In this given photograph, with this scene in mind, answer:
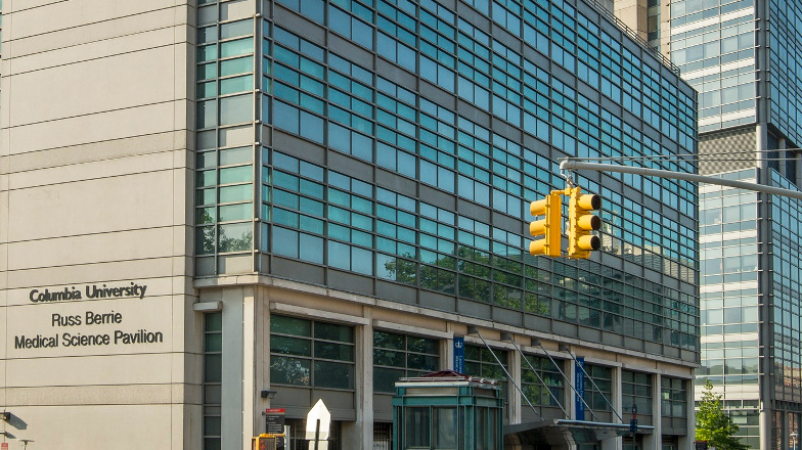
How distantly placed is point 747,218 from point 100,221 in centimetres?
7528

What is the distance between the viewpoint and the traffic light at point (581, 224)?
1922 centimetres

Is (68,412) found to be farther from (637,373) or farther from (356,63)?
(637,373)

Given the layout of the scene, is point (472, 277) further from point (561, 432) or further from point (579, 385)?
point (579, 385)

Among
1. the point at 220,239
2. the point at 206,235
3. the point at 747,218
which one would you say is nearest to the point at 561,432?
the point at 220,239

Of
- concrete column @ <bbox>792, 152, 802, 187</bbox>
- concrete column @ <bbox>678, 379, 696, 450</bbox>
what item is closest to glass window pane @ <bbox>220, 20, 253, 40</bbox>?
concrete column @ <bbox>678, 379, 696, 450</bbox>

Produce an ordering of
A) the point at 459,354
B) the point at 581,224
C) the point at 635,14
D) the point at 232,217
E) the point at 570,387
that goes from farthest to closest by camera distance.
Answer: the point at 635,14 < the point at 570,387 < the point at 459,354 < the point at 232,217 < the point at 581,224

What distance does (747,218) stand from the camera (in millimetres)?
104188

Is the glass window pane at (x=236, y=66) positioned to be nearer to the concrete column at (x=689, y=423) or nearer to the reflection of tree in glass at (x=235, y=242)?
the reflection of tree in glass at (x=235, y=242)

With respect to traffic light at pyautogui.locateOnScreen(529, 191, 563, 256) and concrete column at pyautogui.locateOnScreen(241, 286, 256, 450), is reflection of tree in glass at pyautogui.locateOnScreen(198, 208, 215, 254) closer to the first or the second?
concrete column at pyautogui.locateOnScreen(241, 286, 256, 450)

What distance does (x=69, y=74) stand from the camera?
42.1 m

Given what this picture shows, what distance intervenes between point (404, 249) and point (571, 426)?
9.49 meters

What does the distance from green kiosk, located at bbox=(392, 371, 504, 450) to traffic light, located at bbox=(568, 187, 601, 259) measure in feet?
52.5

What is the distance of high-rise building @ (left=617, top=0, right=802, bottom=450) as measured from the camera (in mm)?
102875

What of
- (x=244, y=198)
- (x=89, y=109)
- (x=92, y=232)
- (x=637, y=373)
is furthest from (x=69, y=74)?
(x=637, y=373)
